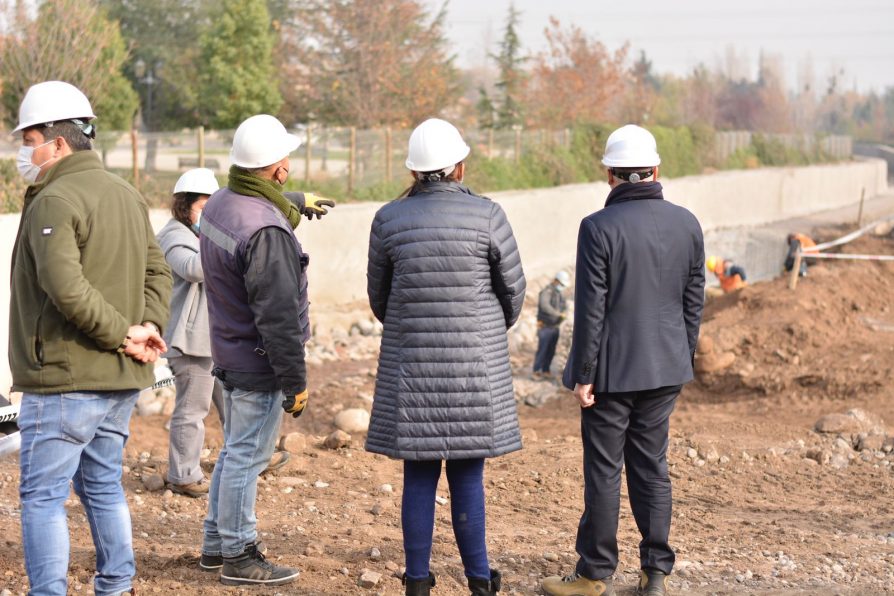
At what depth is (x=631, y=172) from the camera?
4.60 meters

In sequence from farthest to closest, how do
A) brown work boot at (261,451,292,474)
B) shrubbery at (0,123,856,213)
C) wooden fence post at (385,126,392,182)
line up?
wooden fence post at (385,126,392,182), shrubbery at (0,123,856,213), brown work boot at (261,451,292,474)

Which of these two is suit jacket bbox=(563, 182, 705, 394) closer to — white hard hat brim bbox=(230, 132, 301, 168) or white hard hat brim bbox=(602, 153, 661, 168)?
white hard hat brim bbox=(602, 153, 661, 168)

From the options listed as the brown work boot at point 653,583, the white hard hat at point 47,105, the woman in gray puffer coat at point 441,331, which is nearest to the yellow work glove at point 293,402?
the woman in gray puffer coat at point 441,331

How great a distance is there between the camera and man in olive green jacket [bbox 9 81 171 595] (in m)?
3.70

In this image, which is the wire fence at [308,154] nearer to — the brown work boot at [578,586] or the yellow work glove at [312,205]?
the yellow work glove at [312,205]

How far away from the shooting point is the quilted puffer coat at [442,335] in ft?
13.7

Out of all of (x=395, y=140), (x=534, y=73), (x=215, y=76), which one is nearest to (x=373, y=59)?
(x=215, y=76)

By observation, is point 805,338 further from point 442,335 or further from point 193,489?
point 442,335

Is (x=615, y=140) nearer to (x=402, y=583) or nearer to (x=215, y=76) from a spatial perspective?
(x=402, y=583)

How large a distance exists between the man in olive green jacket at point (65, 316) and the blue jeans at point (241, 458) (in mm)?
624

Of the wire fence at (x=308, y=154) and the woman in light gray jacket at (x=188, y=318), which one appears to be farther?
the wire fence at (x=308, y=154)

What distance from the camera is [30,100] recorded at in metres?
3.80

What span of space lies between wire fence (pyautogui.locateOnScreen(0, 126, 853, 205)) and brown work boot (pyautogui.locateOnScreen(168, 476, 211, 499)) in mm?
9063

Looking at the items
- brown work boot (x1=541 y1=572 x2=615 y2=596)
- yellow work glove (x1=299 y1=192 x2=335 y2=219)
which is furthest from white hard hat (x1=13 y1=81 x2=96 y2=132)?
brown work boot (x1=541 y1=572 x2=615 y2=596)
